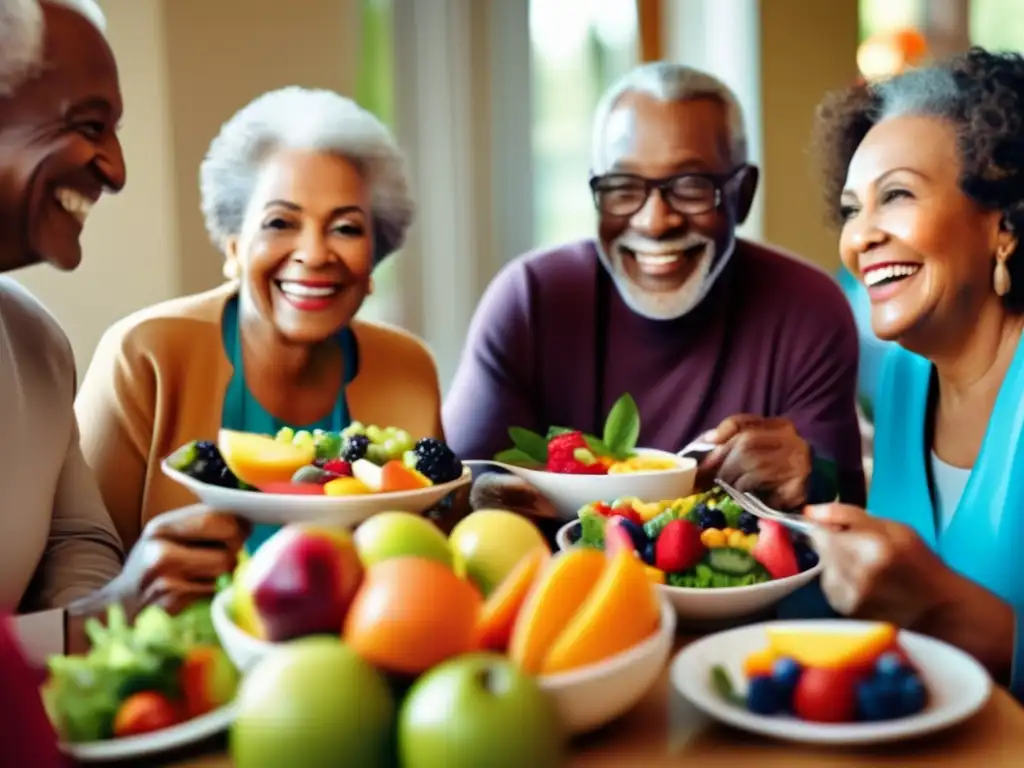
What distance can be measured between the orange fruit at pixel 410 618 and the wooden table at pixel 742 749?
107mm

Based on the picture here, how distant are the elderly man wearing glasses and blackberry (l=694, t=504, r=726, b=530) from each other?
0.45 m

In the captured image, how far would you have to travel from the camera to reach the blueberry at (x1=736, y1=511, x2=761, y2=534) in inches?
37.1

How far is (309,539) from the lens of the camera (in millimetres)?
580

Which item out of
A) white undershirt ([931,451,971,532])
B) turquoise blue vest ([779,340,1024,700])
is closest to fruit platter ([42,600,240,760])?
turquoise blue vest ([779,340,1024,700])

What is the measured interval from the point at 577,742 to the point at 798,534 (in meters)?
0.42

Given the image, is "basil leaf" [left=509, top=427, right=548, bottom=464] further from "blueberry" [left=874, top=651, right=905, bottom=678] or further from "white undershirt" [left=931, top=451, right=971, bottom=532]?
"blueberry" [left=874, top=651, right=905, bottom=678]

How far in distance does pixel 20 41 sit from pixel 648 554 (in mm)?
737

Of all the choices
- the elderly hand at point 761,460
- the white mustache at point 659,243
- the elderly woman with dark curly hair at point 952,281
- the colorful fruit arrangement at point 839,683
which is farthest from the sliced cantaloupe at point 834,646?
the white mustache at point 659,243

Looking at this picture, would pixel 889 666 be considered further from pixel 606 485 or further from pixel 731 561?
pixel 606 485

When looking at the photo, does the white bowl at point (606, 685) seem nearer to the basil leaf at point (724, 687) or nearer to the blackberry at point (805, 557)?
the basil leaf at point (724, 687)

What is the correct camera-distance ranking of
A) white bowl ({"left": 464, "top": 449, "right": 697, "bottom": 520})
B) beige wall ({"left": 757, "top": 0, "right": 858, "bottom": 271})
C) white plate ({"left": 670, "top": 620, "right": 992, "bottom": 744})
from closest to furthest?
1. white plate ({"left": 670, "top": 620, "right": 992, "bottom": 744})
2. white bowl ({"left": 464, "top": 449, "right": 697, "bottom": 520})
3. beige wall ({"left": 757, "top": 0, "right": 858, "bottom": 271})

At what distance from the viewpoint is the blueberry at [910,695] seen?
2.04 ft

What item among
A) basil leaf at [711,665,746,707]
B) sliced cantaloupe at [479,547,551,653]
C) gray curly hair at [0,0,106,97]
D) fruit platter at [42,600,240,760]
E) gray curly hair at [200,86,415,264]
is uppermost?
gray curly hair at [0,0,106,97]

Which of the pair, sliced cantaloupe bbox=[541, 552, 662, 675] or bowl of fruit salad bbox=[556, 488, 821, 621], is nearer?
sliced cantaloupe bbox=[541, 552, 662, 675]
